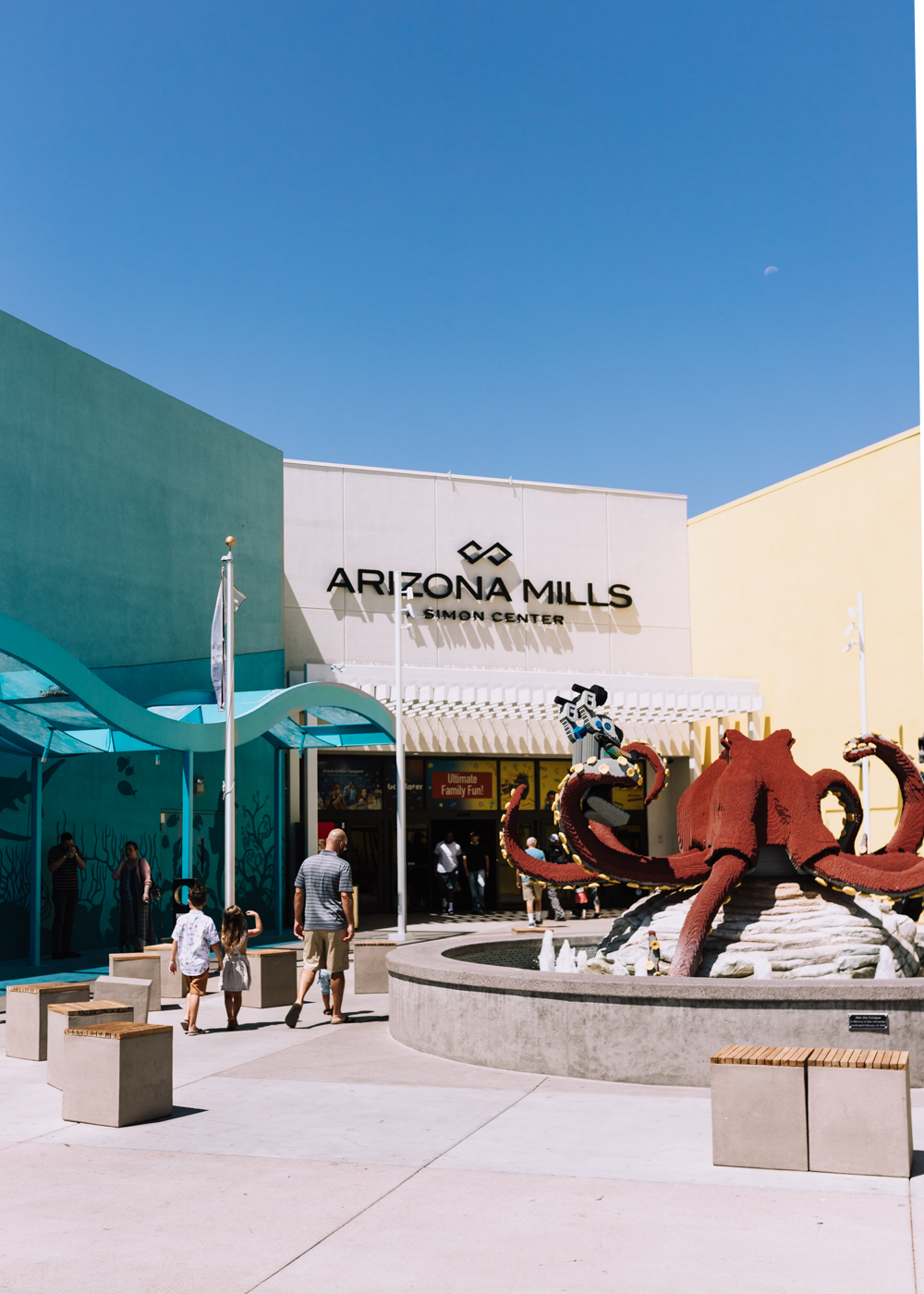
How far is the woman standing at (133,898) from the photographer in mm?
18656

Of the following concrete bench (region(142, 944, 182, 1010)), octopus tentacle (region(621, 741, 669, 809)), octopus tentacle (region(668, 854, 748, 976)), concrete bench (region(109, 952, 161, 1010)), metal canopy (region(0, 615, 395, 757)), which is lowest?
Answer: concrete bench (region(142, 944, 182, 1010))

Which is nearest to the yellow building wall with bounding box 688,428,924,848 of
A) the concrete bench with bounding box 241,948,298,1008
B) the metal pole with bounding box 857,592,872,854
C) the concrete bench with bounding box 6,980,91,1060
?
the metal pole with bounding box 857,592,872,854

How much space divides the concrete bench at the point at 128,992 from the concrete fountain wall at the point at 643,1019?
329cm

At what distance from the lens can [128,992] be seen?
1223 centimetres

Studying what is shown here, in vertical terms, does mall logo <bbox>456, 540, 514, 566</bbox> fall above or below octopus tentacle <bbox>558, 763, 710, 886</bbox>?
above

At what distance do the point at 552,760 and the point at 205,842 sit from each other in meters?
10.5

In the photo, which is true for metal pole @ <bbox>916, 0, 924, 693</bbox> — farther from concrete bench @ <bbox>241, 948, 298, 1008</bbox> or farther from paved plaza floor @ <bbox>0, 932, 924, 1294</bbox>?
concrete bench @ <bbox>241, 948, 298, 1008</bbox>

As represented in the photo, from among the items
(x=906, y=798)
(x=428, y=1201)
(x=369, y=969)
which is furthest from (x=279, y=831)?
(x=428, y=1201)

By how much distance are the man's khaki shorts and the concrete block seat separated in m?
2.40

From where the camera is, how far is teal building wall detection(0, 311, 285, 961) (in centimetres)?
2034

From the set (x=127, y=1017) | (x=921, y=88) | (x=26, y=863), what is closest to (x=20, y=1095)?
(x=127, y=1017)

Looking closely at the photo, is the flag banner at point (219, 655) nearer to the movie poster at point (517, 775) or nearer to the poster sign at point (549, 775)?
the movie poster at point (517, 775)

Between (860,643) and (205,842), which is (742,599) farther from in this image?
(205,842)

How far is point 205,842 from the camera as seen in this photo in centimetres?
2292
